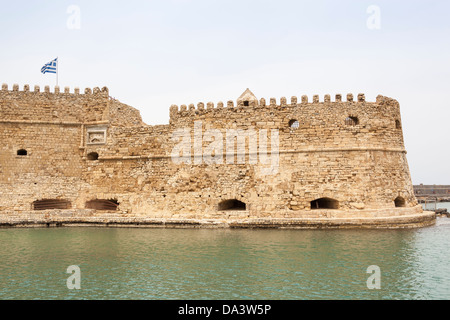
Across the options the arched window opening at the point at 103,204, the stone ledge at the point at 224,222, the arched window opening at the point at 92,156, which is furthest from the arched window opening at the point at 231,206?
the arched window opening at the point at 92,156

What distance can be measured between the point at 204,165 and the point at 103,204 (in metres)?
6.66

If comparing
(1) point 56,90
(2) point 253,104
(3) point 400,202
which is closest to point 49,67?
(1) point 56,90

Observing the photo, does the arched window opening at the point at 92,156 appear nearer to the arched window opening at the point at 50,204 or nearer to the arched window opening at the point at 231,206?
the arched window opening at the point at 50,204

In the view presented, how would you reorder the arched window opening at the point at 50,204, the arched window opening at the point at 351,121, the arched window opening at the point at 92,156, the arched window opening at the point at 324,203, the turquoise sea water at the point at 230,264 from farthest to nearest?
the arched window opening at the point at 92,156 < the arched window opening at the point at 50,204 < the arched window opening at the point at 351,121 < the arched window opening at the point at 324,203 < the turquoise sea water at the point at 230,264

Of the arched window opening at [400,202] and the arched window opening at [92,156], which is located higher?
the arched window opening at [92,156]

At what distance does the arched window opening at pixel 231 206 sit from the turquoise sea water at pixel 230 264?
11.3 ft

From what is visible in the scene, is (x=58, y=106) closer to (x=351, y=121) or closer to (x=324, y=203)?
(x=324, y=203)

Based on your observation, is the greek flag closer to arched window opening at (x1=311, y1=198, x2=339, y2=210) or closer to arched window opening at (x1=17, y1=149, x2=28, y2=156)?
arched window opening at (x1=17, y1=149, x2=28, y2=156)

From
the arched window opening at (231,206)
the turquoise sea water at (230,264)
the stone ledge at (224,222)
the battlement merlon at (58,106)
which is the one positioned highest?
the battlement merlon at (58,106)

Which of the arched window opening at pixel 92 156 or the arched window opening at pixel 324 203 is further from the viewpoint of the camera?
the arched window opening at pixel 92 156

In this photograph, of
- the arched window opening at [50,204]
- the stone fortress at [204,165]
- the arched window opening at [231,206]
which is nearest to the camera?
the stone fortress at [204,165]

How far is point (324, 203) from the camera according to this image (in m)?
17.9

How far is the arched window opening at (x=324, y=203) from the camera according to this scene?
17.1 meters

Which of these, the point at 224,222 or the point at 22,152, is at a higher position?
the point at 22,152
